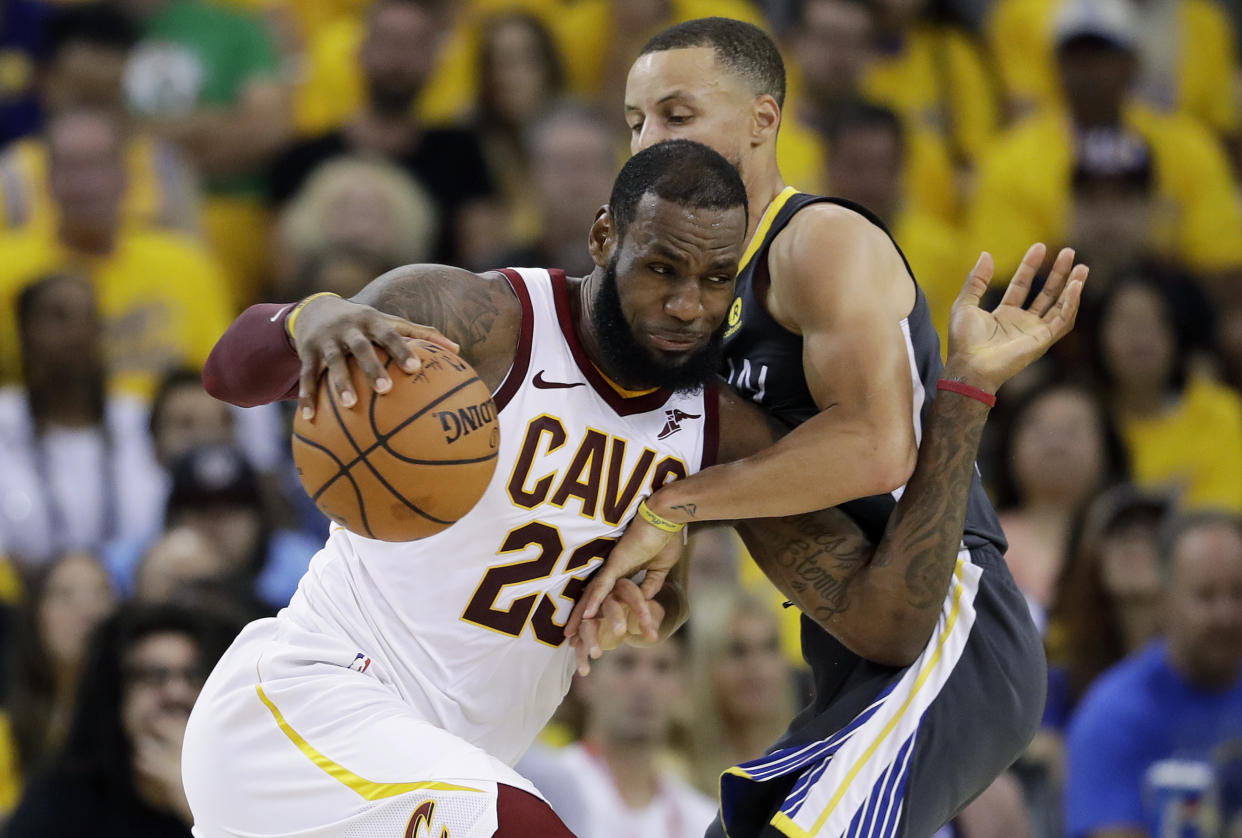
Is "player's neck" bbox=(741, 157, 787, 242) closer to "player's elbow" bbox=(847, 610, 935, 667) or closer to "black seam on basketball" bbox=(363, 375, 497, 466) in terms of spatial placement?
"player's elbow" bbox=(847, 610, 935, 667)

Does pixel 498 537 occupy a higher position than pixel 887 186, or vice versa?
pixel 887 186

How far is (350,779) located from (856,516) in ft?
5.03

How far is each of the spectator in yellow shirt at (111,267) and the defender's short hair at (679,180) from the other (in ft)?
15.7

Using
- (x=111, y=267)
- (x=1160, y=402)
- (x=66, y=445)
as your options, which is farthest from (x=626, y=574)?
(x=111, y=267)

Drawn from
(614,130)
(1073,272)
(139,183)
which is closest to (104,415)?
(139,183)

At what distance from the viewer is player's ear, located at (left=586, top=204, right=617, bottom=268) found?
4.40 m

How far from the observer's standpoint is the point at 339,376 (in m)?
3.67

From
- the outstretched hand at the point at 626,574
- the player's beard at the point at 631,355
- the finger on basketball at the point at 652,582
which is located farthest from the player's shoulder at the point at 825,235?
the finger on basketball at the point at 652,582

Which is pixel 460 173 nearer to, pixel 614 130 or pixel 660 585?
pixel 614 130

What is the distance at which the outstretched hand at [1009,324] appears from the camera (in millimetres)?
4473

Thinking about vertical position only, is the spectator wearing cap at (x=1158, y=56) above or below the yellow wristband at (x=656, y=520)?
above

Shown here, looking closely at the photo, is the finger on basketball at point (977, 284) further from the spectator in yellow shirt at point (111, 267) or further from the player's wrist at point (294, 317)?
the spectator in yellow shirt at point (111, 267)

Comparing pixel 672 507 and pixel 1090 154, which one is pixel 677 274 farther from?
pixel 1090 154

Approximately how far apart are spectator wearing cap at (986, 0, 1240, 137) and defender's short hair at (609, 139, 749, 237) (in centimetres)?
635
